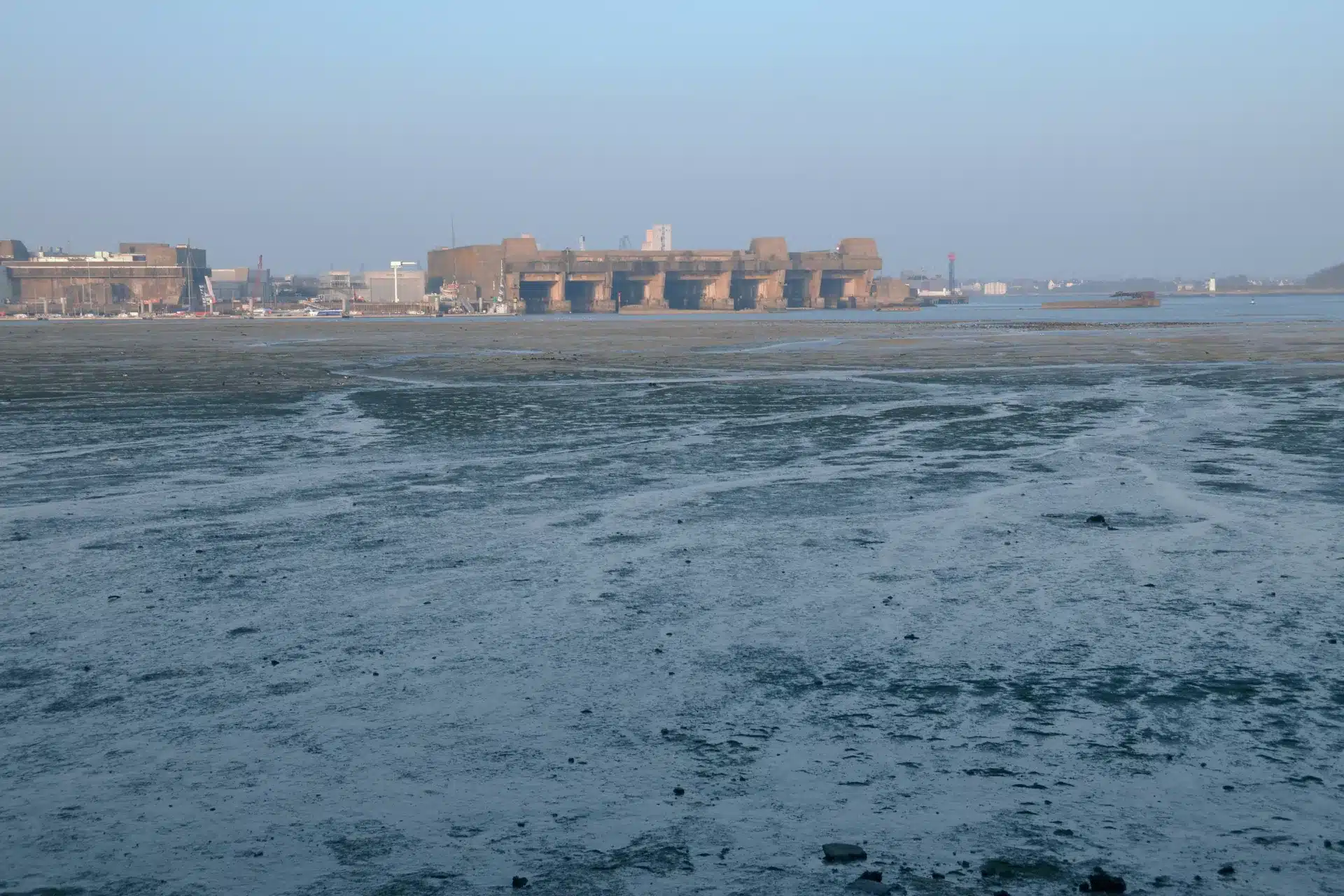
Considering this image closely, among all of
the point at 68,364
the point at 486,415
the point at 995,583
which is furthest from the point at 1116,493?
the point at 68,364

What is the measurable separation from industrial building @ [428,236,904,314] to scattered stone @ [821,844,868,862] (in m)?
146

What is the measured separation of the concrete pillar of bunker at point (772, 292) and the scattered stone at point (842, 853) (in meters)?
160

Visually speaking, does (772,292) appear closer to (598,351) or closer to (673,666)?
(598,351)

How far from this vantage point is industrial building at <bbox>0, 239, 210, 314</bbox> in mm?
153500

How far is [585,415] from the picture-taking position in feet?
66.9

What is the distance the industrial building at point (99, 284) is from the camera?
154 m

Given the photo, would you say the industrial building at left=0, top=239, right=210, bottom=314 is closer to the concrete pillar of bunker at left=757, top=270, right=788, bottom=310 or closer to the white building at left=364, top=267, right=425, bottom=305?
the white building at left=364, top=267, right=425, bottom=305

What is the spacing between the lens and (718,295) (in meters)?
162

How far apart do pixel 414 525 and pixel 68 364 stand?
30.1 metres

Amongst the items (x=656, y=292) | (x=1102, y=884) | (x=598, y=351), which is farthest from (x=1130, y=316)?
(x=1102, y=884)

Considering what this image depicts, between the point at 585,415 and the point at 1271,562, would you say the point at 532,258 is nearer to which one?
the point at 585,415

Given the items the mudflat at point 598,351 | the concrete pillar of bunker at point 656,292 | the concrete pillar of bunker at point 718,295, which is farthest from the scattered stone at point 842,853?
the concrete pillar of bunker at point 656,292

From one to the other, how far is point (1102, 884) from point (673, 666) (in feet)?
9.62

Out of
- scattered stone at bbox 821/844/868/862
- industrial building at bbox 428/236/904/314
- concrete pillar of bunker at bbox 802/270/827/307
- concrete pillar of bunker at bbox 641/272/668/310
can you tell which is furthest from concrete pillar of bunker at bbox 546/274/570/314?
scattered stone at bbox 821/844/868/862
